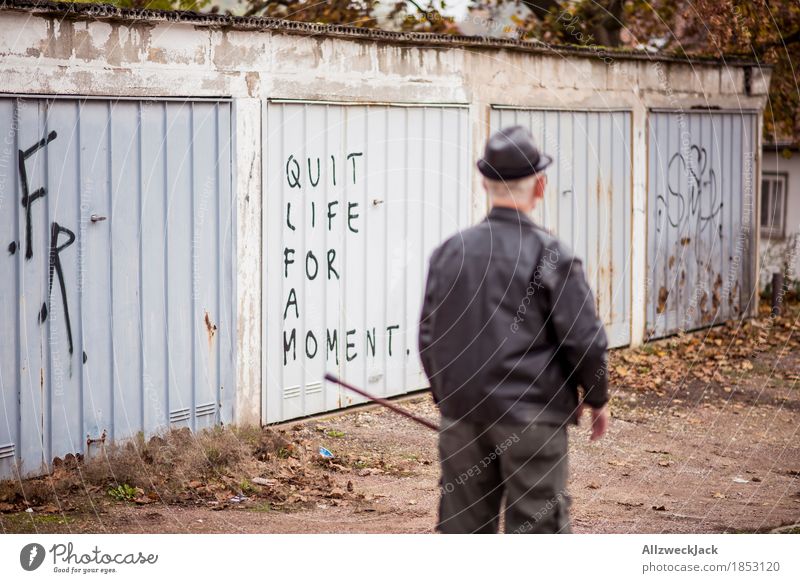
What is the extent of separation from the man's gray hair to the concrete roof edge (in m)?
3.17

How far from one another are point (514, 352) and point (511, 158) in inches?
29.7

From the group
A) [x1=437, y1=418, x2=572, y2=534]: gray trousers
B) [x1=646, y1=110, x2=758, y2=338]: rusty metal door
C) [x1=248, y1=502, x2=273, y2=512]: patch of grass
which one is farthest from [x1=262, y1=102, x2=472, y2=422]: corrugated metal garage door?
[x1=437, y1=418, x2=572, y2=534]: gray trousers

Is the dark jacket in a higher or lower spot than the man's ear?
lower

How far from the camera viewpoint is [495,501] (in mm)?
4859

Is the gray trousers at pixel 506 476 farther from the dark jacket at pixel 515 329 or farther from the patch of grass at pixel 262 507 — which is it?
the patch of grass at pixel 262 507

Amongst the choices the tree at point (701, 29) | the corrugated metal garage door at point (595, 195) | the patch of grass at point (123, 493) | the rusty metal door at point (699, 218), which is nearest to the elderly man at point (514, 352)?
the patch of grass at point (123, 493)

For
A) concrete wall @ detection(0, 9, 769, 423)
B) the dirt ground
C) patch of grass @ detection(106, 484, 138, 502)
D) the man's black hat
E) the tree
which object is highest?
the tree

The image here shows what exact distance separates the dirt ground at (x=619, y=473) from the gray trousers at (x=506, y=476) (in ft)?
5.81

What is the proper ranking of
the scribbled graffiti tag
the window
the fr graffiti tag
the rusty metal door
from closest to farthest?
the fr graffiti tag → the rusty metal door → the scribbled graffiti tag → the window

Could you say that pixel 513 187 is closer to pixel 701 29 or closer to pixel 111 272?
pixel 111 272

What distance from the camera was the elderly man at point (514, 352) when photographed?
455 cm

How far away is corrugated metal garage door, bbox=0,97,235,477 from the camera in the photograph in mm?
6867

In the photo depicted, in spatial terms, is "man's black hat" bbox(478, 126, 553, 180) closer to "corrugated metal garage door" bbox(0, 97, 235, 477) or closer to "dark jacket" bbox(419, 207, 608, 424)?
"dark jacket" bbox(419, 207, 608, 424)
